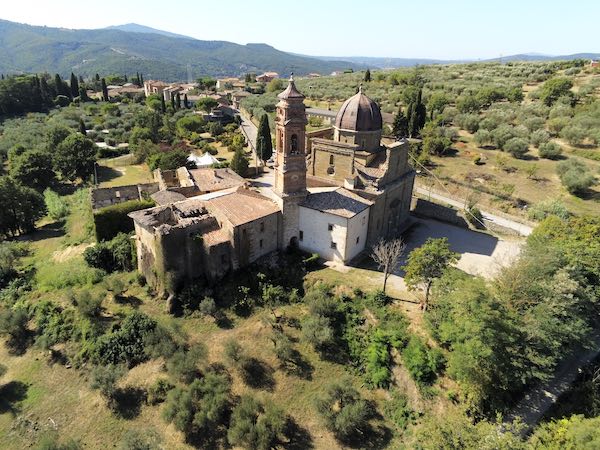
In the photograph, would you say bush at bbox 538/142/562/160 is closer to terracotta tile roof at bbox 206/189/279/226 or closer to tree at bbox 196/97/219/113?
terracotta tile roof at bbox 206/189/279/226

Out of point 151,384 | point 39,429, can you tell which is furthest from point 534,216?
point 39,429

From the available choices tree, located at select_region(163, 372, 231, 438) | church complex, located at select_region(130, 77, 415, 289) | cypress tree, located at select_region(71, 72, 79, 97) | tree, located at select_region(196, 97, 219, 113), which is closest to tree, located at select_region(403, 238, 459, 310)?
church complex, located at select_region(130, 77, 415, 289)

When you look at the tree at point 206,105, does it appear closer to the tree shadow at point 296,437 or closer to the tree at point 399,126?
the tree at point 399,126

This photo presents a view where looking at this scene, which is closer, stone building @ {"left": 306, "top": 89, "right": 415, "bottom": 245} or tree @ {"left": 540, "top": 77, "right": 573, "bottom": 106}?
stone building @ {"left": 306, "top": 89, "right": 415, "bottom": 245}

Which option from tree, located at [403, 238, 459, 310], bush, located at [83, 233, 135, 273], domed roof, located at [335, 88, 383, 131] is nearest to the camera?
tree, located at [403, 238, 459, 310]

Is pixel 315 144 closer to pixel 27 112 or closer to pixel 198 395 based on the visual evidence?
pixel 198 395

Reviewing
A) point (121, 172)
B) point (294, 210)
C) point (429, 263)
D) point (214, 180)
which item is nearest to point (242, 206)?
point (294, 210)

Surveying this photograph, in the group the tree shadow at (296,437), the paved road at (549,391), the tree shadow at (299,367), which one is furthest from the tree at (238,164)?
the paved road at (549,391)
